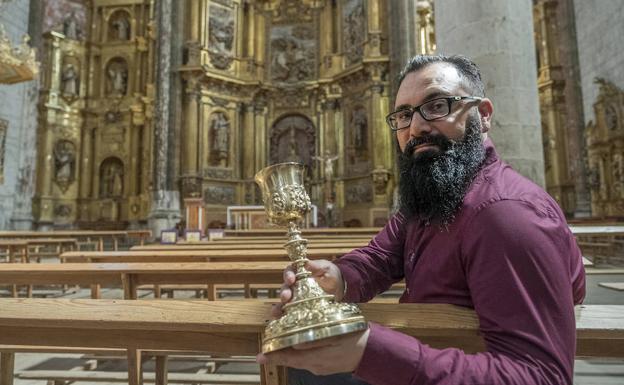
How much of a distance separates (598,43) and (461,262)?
13210 millimetres

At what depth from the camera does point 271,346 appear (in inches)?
29.1

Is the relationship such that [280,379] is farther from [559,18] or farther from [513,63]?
[559,18]

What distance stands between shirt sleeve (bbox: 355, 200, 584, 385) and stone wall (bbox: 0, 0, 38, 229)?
45.6 feet

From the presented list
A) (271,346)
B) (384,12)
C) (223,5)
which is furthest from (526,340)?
(223,5)

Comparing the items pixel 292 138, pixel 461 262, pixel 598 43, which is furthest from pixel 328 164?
pixel 461 262

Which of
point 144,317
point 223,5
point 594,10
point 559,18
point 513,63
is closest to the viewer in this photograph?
point 144,317

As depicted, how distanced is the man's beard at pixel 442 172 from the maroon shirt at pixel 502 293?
55 millimetres

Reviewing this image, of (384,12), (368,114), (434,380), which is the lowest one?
(434,380)

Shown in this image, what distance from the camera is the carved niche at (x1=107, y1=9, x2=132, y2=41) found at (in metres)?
15.8

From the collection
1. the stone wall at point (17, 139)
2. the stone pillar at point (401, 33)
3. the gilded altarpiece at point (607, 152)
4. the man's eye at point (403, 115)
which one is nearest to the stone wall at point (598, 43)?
the gilded altarpiece at point (607, 152)

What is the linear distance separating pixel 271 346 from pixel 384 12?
13746 millimetres

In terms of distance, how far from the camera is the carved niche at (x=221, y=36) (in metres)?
13.7

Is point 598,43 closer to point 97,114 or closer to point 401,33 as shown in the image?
point 401,33

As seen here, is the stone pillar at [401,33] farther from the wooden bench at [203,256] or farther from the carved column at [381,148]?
the wooden bench at [203,256]
